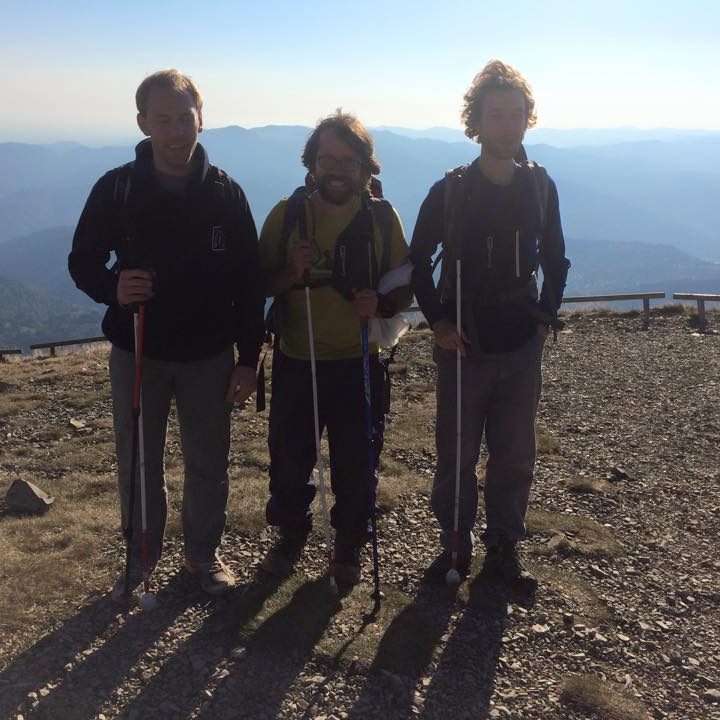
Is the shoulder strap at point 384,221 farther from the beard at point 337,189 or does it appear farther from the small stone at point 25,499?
the small stone at point 25,499

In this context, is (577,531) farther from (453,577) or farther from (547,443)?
(547,443)

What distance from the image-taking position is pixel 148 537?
486 cm

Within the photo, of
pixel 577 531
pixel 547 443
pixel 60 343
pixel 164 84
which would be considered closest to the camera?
pixel 164 84

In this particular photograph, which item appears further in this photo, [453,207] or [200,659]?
[453,207]

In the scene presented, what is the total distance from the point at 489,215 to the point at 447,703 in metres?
3.22

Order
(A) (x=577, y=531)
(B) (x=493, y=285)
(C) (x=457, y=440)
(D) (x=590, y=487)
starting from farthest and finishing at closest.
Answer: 1. (D) (x=590, y=487)
2. (A) (x=577, y=531)
3. (C) (x=457, y=440)
4. (B) (x=493, y=285)

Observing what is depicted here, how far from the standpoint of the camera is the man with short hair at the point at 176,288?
412 centimetres

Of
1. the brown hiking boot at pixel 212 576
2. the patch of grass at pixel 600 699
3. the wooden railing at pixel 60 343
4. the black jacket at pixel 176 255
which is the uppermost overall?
the black jacket at pixel 176 255

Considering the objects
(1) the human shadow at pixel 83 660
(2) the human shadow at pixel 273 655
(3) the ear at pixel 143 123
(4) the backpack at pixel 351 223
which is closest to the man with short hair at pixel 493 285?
(4) the backpack at pixel 351 223

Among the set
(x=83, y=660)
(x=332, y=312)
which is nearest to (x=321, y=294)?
(x=332, y=312)

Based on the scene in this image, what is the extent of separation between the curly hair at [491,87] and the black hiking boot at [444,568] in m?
3.24

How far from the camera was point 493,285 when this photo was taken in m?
4.74

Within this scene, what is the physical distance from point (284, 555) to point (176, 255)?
2.58 metres

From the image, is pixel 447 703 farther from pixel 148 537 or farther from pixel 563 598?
pixel 148 537
